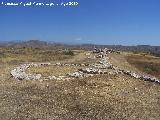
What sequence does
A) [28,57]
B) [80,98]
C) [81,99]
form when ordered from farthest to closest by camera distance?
[28,57]
[80,98]
[81,99]

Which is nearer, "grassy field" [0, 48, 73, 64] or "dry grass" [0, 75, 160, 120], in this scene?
"dry grass" [0, 75, 160, 120]

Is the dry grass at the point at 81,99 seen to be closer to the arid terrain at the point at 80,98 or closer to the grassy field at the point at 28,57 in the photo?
the arid terrain at the point at 80,98

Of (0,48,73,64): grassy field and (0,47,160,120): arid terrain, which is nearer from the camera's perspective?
(0,47,160,120): arid terrain

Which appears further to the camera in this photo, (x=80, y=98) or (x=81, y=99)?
(x=80, y=98)

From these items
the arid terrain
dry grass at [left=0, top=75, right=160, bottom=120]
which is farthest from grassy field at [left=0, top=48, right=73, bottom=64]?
dry grass at [left=0, top=75, right=160, bottom=120]

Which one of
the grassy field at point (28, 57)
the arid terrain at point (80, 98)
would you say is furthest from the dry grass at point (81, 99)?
the grassy field at point (28, 57)

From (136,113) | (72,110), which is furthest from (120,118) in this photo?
(72,110)

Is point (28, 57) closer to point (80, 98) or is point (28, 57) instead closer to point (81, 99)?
point (80, 98)

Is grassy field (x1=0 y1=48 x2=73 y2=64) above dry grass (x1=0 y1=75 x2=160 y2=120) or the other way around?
above

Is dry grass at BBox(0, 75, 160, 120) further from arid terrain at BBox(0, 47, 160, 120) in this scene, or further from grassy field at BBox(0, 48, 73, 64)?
grassy field at BBox(0, 48, 73, 64)

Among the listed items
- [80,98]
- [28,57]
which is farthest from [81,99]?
[28,57]

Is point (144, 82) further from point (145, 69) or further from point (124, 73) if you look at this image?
point (145, 69)

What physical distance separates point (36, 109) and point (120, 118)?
5.03m

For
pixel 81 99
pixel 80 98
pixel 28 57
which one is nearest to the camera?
pixel 81 99
